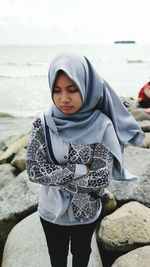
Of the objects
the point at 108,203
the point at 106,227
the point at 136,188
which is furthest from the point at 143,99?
the point at 106,227

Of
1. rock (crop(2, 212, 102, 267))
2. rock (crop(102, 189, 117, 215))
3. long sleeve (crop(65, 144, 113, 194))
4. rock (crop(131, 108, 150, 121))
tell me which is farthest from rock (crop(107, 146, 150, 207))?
rock (crop(131, 108, 150, 121))

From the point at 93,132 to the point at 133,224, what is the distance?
1.12m

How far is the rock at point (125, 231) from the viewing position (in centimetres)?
251

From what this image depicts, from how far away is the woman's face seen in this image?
1.66 meters

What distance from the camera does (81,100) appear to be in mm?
1693

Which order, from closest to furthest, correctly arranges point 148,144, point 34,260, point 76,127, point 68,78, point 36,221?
point 68,78 < point 76,127 < point 34,260 < point 36,221 < point 148,144

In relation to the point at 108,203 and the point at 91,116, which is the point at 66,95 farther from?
the point at 108,203

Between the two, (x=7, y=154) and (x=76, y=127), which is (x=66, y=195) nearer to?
(x=76, y=127)

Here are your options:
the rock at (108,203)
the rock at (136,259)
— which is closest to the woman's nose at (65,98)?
the rock at (136,259)

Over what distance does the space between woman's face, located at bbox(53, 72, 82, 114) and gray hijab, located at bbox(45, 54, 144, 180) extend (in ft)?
0.09

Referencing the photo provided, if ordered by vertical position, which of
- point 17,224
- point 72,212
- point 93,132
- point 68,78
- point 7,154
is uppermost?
point 68,78

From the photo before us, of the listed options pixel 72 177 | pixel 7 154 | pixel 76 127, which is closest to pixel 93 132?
pixel 76 127

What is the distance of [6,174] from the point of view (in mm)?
4227

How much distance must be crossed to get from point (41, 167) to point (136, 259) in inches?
41.3
